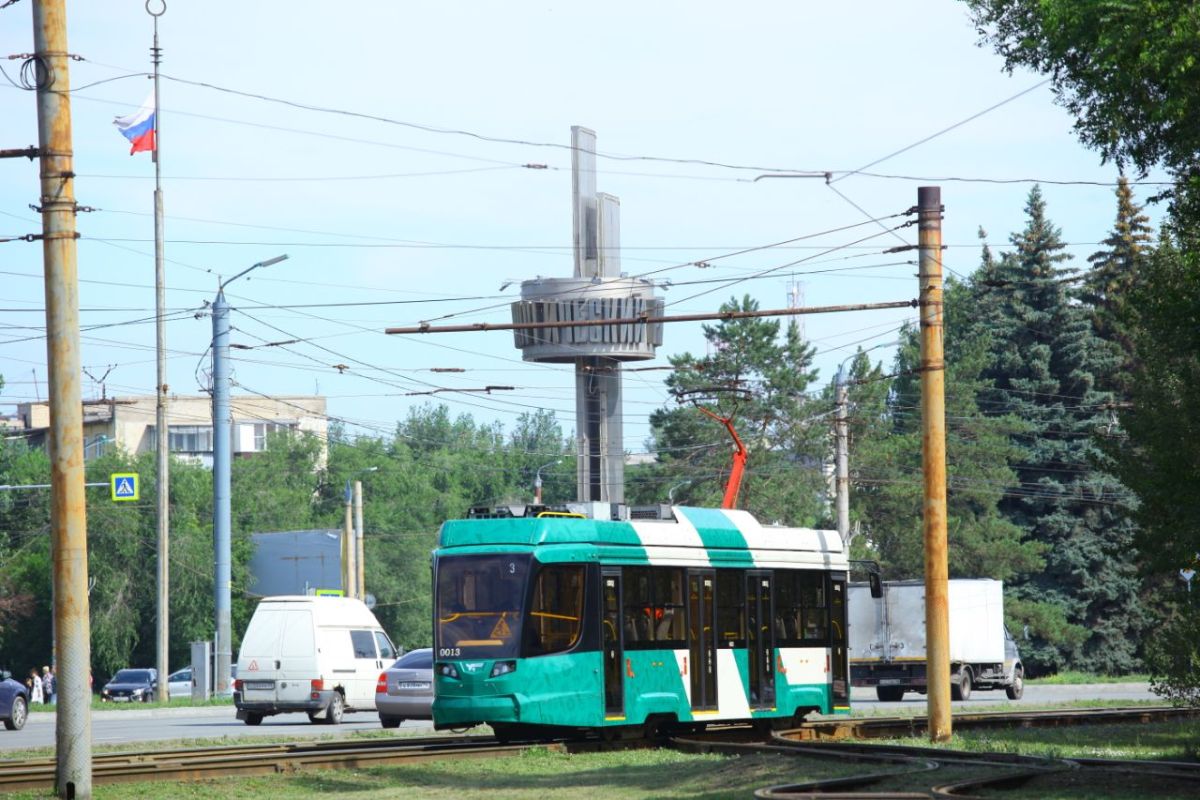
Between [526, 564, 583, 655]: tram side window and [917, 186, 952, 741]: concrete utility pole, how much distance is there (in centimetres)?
453

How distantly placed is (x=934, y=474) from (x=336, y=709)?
14.9m

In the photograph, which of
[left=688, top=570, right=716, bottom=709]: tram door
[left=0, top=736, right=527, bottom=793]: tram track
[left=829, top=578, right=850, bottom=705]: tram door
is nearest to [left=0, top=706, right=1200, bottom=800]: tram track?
[left=0, top=736, right=527, bottom=793]: tram track

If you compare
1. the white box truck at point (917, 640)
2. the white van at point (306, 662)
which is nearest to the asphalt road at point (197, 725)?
the white van at point (306, 662)

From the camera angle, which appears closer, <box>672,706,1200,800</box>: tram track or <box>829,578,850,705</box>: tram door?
<box>672,706,1200,800</box>: tram track

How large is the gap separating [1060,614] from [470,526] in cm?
5069

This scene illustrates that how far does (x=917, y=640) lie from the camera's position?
43.4m

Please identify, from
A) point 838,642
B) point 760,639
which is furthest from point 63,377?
point 838,642

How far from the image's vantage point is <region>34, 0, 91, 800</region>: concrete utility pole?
16562 millimetres

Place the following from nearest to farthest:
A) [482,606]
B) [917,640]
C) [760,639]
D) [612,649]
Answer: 1. [482,606]
2. [612,649]
3. [760,639]
4. [917,640]

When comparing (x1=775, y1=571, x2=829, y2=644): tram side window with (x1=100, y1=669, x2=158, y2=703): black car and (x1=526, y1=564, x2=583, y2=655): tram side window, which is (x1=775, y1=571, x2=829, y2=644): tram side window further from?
(x1=100, y1=669, x2=158, y2=703): black car

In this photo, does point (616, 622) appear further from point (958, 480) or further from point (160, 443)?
point (958, 480)

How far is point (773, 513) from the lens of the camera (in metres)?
82.3

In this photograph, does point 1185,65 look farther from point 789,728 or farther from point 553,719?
point 789,728

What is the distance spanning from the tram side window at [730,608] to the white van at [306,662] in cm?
1051
